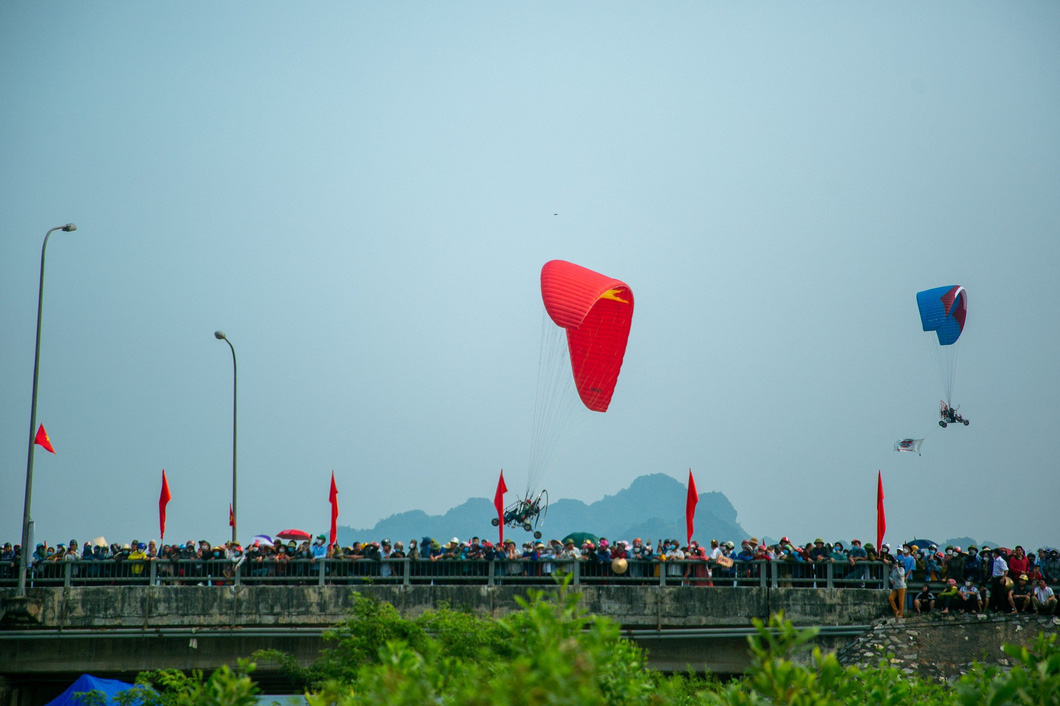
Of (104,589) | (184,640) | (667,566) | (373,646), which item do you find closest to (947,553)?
(667,566)

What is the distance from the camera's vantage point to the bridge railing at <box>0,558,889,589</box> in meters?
25.6

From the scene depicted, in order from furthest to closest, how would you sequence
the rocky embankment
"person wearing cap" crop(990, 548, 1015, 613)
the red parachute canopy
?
the red parachute canopy
"person wearing cap" crop(990, 548, 1015, 613)
the rocky embankment

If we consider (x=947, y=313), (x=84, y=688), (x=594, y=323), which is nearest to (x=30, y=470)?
(x=84, y=688)

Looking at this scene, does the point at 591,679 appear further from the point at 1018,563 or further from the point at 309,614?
the point at 1018,563

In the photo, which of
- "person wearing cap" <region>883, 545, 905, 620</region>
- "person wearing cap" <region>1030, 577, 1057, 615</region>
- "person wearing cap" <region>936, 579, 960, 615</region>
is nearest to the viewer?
"person wearing cap" <region>1030, 577, 1057, 615</region>

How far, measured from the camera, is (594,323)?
33.8m

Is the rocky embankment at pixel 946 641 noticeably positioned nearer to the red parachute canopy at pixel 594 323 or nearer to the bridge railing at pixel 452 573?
the bridge railing at pixel 452 573

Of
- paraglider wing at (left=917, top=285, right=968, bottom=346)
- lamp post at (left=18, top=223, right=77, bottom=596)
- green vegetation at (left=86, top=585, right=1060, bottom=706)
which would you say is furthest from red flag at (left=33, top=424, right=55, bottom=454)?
paraglider wing at (left=917, top=285, right=968, bottom=346)

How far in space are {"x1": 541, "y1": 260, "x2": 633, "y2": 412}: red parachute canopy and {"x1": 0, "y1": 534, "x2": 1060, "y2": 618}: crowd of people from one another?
7.42 metres

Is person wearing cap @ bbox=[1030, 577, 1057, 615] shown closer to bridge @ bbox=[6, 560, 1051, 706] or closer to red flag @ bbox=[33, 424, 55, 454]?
bridge @ bbox=[6, 560, 1051, 706]

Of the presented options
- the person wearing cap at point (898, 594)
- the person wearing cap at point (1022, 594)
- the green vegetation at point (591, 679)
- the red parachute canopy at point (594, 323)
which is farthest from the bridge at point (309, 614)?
the green vegetation at point (591, 679)

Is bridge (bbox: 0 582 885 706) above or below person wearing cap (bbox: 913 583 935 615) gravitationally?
below

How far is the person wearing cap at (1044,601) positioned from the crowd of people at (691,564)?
0.23 feet

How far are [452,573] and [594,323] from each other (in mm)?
11080
